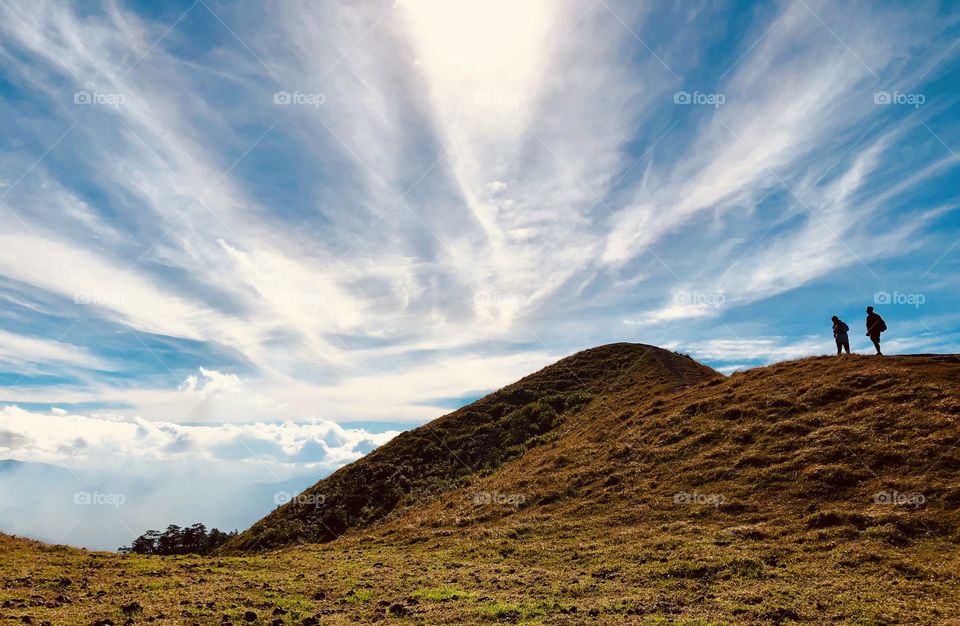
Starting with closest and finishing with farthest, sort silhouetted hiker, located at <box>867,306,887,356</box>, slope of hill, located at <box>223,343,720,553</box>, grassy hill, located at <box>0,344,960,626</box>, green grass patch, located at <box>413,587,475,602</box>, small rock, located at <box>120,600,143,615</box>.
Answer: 1. small rock, located at <box>120,600,143,615</box>
2. grassy hill, located at <box>0,344,960,626</box>
3. green grass patch, located at <box>413,587,475,602</box>
4. silhouetted hiker, located at <box>867,306,887,356</box>
5. slope of hill, located at <box>223,343,720,553</box>

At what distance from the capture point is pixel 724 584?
2069 cm

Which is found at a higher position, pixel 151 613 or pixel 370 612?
pixel 151 613

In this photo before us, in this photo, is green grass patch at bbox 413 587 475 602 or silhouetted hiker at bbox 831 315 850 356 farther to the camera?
silhouetted hiker at bbox 831 315 850 356

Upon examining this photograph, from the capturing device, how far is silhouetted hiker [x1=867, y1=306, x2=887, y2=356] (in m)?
40.6

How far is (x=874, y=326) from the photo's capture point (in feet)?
134

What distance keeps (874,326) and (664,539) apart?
28500mm

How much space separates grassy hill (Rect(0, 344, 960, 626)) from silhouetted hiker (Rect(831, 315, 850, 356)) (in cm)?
244

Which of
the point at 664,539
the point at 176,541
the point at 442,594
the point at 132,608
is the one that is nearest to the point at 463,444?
the point at 176,541

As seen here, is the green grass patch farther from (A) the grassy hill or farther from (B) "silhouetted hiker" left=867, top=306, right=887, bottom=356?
(B) "silhouetted hiker" left=867, top=306, right=887, bottom=356

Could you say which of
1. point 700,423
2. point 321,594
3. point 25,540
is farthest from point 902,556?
point 25,540

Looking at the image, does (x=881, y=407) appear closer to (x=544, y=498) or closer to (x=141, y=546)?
(x=544, y=498)

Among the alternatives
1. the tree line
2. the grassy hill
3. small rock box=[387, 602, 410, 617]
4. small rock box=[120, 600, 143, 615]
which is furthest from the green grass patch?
the tree line

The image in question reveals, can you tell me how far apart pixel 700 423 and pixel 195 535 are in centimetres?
6052

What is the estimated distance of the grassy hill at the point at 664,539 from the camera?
18939 millimetres
